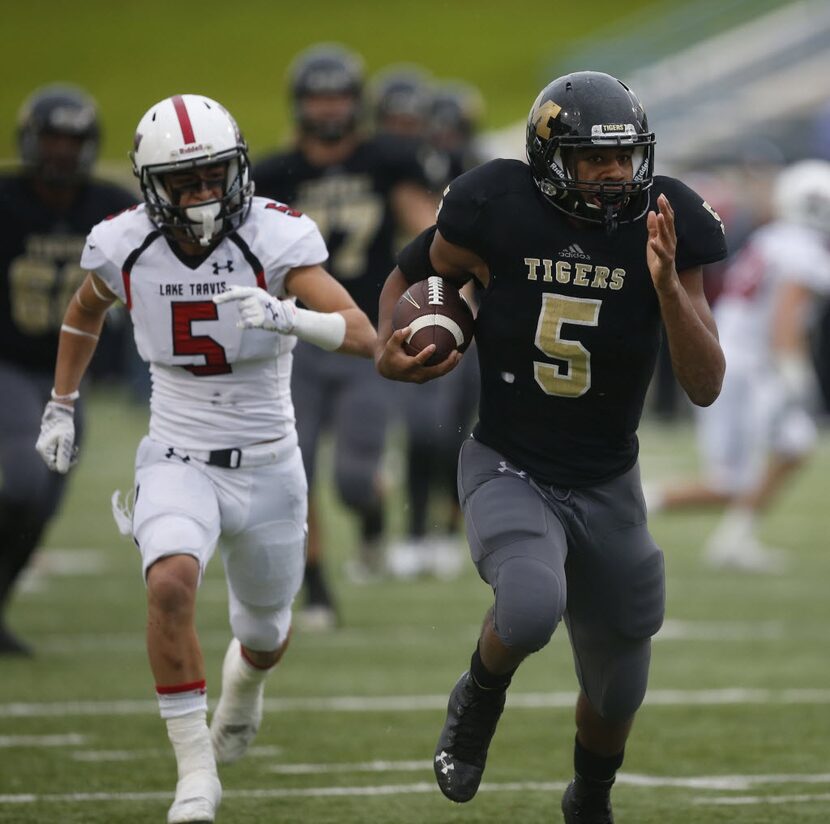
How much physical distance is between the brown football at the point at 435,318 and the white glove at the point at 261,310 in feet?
0.85

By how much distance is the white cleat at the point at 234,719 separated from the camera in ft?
16.6

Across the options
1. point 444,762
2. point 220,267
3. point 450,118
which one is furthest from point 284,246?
point 450,118

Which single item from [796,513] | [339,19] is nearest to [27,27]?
[339,19]

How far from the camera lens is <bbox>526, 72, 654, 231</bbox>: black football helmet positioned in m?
4.17

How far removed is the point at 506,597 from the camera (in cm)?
403

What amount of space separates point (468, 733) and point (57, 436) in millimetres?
1469

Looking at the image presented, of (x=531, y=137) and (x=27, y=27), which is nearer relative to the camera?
(x=531, y=137)

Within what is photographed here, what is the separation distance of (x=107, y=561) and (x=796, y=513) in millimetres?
4704

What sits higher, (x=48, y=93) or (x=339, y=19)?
(x=48, y=93)

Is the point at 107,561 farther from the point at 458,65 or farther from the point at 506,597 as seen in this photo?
the point at 458,65

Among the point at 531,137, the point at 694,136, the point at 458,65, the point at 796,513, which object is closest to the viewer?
the point at 531,137

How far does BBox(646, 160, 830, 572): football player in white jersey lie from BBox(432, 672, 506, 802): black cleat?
5.32 metres

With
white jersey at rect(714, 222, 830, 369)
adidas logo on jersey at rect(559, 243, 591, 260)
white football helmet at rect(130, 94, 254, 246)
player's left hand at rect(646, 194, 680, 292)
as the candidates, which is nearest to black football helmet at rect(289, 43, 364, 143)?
white jersey at rect(714, 222, 830, 369)

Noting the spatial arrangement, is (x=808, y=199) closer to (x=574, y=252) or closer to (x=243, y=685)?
(x=243, y=685)
